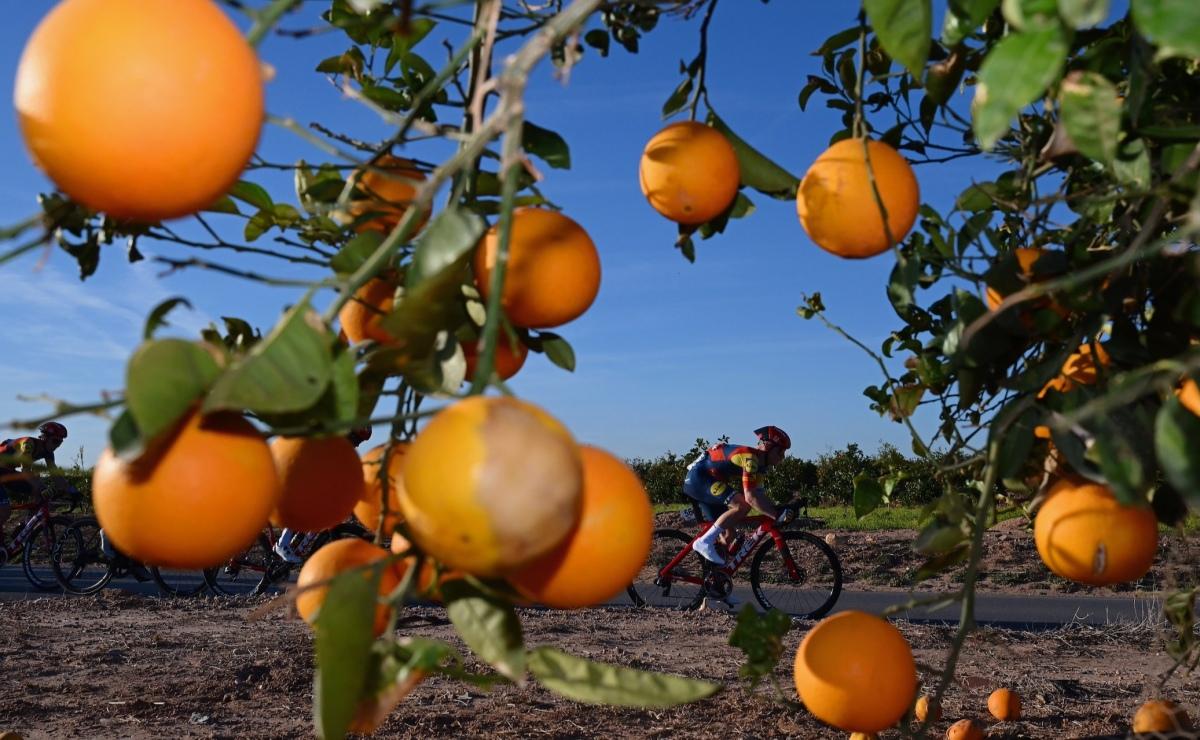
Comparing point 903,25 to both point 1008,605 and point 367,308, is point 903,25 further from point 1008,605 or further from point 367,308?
point 1008,605

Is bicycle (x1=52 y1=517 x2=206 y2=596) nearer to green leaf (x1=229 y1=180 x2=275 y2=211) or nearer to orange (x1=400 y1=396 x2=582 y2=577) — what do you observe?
green leaf (x1=229 y1=180 x2=275 y2=211)

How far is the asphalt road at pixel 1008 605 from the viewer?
24.5 feet

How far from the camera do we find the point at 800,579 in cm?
853

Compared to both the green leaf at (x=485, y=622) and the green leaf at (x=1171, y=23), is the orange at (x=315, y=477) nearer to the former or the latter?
the green leaf at (x=485, y=622)

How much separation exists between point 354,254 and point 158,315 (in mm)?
166

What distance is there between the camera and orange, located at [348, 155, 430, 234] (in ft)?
3.22

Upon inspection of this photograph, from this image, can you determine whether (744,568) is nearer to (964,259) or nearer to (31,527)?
(31,527)

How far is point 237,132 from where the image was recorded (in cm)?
65

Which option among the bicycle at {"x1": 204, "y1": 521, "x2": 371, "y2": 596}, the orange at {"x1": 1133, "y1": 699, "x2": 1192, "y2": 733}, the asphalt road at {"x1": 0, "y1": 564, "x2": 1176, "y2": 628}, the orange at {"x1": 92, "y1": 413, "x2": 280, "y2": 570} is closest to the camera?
the orange at {"x1": 92, "y1": 413, "x2": 280, "y2": 570}

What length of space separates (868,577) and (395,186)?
9.37m

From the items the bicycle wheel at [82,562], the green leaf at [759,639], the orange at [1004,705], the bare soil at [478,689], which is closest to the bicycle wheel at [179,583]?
the bicycle wheel at [82,562]

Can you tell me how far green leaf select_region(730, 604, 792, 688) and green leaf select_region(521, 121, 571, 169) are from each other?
2.11ft

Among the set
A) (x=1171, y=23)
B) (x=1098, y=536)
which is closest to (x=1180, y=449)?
(x=1171, y=23)

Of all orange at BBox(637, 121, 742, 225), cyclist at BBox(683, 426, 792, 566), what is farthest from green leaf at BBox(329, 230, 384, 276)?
cyclist at BBox(683, 426, 792, 566)
